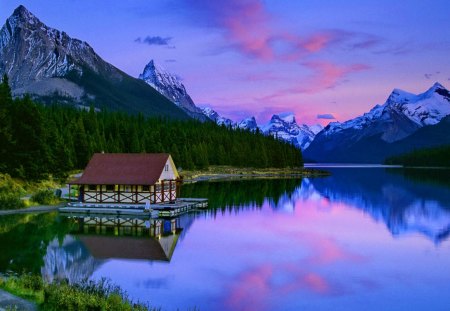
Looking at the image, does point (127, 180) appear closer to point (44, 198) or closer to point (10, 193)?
point (44, 198)

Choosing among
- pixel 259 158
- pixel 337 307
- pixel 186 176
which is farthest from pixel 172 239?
pixel 259 158

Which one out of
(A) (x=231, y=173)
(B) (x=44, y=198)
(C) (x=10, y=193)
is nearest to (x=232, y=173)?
(A) (x=231, y=173)

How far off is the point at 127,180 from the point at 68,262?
2903cm

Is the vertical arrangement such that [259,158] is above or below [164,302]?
above

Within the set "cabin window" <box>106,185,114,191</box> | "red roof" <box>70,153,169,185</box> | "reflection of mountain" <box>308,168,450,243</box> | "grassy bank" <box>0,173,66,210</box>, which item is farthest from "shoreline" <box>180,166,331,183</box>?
"cabin window" <box>106,185,114,191</box>

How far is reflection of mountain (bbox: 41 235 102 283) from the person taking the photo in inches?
1256

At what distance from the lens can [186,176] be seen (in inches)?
5487

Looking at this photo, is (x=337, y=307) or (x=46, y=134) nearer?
(x=337, y=307)

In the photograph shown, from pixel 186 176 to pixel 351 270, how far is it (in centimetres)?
10510

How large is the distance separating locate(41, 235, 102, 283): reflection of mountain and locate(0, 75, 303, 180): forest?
3381cm

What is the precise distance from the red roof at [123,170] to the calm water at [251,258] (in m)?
7.60

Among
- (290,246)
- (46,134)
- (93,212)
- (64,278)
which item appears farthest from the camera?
(46,134)

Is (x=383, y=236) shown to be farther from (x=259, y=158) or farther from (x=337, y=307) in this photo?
(x=259, y=158)

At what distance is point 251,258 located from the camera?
1567 inches
